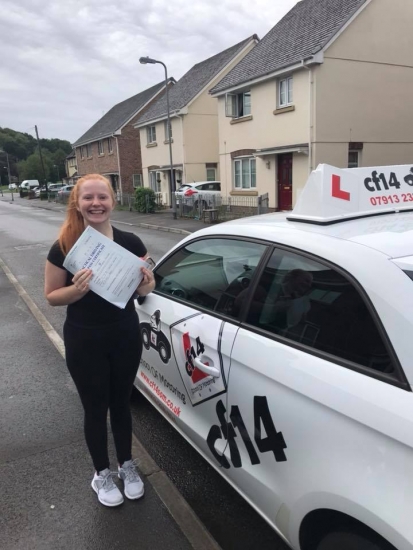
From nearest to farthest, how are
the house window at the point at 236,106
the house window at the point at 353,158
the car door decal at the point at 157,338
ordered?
1. the car door decal at the point at 157,338
2. the house window at the point at 353,158
3. the house window at the point at 236,106

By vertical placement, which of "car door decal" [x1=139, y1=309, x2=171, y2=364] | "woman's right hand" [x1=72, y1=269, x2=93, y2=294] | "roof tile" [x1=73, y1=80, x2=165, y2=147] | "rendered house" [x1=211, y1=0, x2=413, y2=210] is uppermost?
"roof tile" [x1=73, y1=80, x2=165, y2=147]

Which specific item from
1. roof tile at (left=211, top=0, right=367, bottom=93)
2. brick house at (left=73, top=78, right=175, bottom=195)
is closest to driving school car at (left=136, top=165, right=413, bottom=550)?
roof tile at (left=211, top=0, right=367, bottom=93)

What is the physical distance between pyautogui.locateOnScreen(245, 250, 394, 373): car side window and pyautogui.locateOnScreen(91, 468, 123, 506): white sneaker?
131 cm

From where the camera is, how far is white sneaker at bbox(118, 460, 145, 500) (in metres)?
2.51

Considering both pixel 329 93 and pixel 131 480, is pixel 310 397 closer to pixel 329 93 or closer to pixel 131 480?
pixel 131 480

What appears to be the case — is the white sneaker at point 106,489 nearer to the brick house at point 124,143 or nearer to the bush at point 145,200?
the bush at point 145,200

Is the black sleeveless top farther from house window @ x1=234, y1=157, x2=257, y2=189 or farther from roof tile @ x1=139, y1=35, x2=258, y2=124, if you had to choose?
roof tile @ x1=139, y1=35, x2=258, y2=124

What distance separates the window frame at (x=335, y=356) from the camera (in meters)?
1.41

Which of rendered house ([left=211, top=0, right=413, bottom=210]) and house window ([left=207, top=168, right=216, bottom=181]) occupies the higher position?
rendered house ([left=211, top=0, right=413, bottom=210])

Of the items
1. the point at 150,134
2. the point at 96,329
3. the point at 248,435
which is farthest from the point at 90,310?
the point at 150,134

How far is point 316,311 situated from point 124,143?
33527mm

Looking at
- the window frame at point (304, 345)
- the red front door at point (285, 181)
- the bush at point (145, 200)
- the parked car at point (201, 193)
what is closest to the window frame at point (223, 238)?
the window frame at point (304, 345)

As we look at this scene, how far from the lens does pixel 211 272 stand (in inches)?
111

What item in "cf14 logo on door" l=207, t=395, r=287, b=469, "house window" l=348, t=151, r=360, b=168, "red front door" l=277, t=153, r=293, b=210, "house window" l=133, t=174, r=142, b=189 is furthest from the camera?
"house window" l=133, t=174, r=142, b=189
